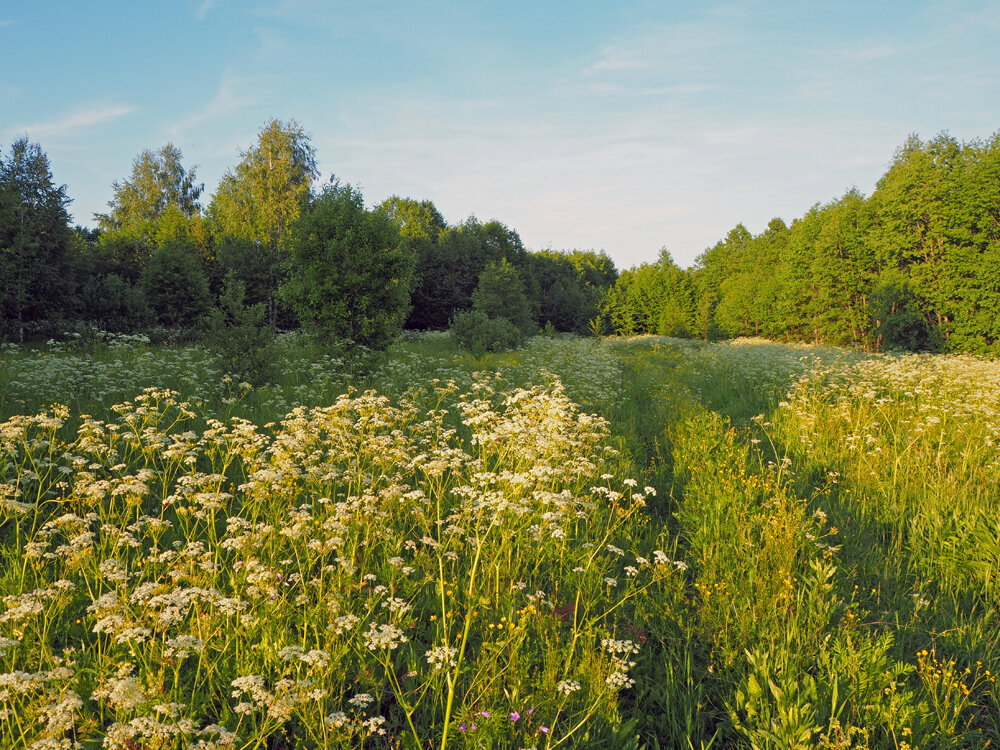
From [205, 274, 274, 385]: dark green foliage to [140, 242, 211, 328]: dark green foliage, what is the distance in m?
15.9

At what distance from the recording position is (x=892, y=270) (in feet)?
114

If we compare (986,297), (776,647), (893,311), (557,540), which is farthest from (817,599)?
(893,311)

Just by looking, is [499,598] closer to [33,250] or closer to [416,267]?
[33,250]

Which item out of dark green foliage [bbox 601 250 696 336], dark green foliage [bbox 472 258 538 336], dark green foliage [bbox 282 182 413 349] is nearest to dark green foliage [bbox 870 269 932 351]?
dark green foliage [bbox 472 258 538 336]

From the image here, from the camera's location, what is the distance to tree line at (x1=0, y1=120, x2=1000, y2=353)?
48.4 ft

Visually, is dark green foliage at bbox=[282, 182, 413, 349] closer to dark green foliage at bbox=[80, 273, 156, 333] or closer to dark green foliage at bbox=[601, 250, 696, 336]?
dark green foliage at bbox=[80, 273, 156, 333]

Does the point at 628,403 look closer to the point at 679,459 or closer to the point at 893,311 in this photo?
the point at 679,459

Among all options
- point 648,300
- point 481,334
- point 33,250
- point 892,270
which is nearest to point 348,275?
point 481,334

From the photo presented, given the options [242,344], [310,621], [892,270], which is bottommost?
[310,621]

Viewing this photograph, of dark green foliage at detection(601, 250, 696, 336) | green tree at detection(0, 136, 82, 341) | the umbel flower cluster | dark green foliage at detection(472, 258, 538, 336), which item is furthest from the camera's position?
dark green foliage at detection(601, 250, 696, 336)

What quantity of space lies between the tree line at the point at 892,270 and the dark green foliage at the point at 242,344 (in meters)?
39.0

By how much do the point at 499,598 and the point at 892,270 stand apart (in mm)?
43006

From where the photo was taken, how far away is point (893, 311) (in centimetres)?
3491

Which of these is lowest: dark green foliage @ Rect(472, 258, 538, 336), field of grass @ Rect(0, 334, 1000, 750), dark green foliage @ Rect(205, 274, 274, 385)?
field of grass @ Rect(0, 334, 1000, 750)
